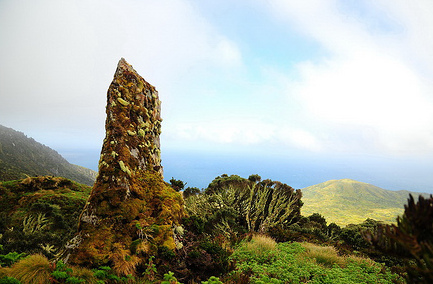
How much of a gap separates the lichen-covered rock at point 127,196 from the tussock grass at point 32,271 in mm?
636

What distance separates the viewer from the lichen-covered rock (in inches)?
179

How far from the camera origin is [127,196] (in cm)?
553

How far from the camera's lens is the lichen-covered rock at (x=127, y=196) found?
14.9 ft

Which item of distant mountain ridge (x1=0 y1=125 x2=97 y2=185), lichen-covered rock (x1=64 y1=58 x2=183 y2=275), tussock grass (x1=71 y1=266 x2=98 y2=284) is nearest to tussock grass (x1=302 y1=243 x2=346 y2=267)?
lichen-covered rock (x1=64 y1=58 x2=183 y2=275)

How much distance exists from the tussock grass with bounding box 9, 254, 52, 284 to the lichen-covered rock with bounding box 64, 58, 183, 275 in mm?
636

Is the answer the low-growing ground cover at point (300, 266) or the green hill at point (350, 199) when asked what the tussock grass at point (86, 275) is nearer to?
the low-growing ground cover at point (300, 266)

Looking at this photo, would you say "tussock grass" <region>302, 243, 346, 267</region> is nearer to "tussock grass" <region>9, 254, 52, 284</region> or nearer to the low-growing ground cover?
the low-growing ground cover

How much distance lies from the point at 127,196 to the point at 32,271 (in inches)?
89.2

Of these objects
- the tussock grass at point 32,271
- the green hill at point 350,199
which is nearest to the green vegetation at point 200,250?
the tussock grass at point 32,271

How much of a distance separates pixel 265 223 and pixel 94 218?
928 cm

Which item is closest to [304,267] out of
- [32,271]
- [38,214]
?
[32,271]

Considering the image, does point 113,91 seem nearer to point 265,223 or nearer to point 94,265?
point 94,265

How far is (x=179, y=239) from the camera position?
5891 mm

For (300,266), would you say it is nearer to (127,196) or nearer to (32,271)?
(127,196)
